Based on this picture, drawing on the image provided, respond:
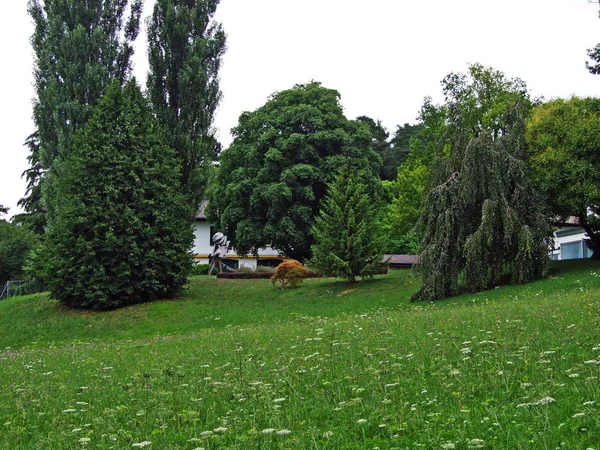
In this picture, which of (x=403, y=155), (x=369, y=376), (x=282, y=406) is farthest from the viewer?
(x=403, y=155)

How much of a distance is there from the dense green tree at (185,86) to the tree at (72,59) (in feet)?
5.72

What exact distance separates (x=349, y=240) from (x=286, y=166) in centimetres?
1059

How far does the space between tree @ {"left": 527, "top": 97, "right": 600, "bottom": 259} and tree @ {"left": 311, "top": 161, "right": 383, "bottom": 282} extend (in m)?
7.55

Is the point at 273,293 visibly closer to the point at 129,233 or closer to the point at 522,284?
the point at 129,233

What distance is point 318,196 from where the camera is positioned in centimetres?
3653

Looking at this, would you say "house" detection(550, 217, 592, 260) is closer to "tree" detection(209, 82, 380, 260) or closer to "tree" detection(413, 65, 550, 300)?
"tree" detection(209, 82, 380, 260)

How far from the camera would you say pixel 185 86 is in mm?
30688

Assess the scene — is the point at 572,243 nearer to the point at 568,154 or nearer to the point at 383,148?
the point at 568,154

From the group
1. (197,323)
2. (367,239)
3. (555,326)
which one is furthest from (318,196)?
(555,326)

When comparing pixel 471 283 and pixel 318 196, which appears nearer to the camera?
pixel 471 283

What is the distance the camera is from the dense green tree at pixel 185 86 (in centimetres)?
3088

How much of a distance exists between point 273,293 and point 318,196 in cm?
990

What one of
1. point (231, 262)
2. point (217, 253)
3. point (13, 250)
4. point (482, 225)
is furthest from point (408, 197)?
point (13, 250)

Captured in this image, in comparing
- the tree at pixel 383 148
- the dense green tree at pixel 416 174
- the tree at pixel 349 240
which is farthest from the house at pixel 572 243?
the tree at pixel 383 148
